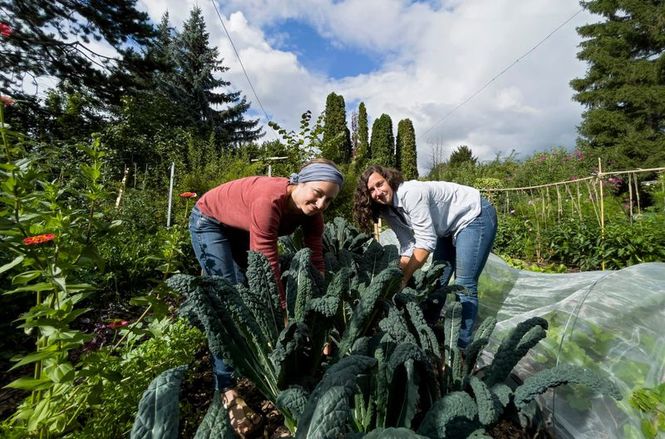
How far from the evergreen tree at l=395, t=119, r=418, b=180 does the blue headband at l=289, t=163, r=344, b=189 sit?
927 inches

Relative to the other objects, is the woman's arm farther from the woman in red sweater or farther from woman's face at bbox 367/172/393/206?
the woman in red sweater

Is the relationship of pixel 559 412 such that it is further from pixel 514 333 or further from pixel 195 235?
pixel 195 235

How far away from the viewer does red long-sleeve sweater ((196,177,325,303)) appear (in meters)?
1.41

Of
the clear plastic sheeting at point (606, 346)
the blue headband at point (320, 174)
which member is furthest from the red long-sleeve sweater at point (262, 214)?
the clear plastic sheeting at point (606, 346)

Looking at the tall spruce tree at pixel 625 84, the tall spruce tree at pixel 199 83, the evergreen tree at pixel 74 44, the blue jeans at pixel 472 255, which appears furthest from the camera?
the tall spruce tree at pixel 199 83

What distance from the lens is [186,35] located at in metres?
21.1

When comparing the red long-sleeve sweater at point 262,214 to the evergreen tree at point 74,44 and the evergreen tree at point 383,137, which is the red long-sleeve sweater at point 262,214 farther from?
the evergreen tree at point 383,137

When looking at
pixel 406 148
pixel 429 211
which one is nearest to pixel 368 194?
pixel 429 211

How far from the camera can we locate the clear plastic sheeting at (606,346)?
120 cm

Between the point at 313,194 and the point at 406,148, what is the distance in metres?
24.5

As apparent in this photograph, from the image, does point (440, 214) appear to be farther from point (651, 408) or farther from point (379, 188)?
point (651, 408)

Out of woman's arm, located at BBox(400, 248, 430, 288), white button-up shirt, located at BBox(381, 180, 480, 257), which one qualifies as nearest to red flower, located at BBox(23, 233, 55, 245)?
woman's arm, located at BBox(400, 248, 430, 288)

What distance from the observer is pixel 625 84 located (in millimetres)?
13469

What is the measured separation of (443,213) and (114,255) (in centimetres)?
279
